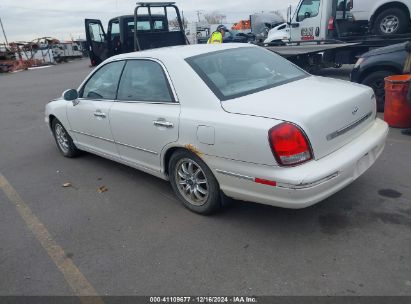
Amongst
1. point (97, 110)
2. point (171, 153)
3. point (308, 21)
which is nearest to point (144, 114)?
point (171, 153)

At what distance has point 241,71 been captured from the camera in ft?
12.6

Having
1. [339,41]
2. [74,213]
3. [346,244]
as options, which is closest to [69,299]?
[74,213]

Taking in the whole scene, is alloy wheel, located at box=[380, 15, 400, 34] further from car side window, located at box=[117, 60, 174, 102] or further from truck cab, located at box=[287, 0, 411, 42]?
car side window, located at box=[117, 60, 174, 102]

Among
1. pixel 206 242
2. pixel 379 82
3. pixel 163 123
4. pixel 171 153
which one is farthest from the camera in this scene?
pixel 379 82

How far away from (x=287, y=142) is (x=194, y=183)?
1194 mm

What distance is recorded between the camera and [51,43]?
33656 millimetres

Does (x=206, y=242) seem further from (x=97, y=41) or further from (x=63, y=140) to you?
(x=97, y=41)

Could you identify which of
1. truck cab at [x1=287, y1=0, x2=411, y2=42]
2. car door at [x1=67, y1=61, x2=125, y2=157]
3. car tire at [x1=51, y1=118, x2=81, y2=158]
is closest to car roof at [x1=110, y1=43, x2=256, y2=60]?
car door at [x1=67, y1=61, x2=125, y2=157]

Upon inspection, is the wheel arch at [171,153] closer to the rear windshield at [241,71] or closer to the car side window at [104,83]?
the rear windshield at [241,71]

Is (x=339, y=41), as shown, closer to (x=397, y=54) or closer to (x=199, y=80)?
(x=397, y=54)

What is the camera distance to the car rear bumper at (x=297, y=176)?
2.90 meters

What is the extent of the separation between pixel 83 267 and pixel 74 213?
42.5 inches

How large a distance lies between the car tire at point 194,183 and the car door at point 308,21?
9.23 metres

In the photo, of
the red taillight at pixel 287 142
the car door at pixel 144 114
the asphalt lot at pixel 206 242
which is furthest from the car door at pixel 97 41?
the red taillight at pixel 287 142
